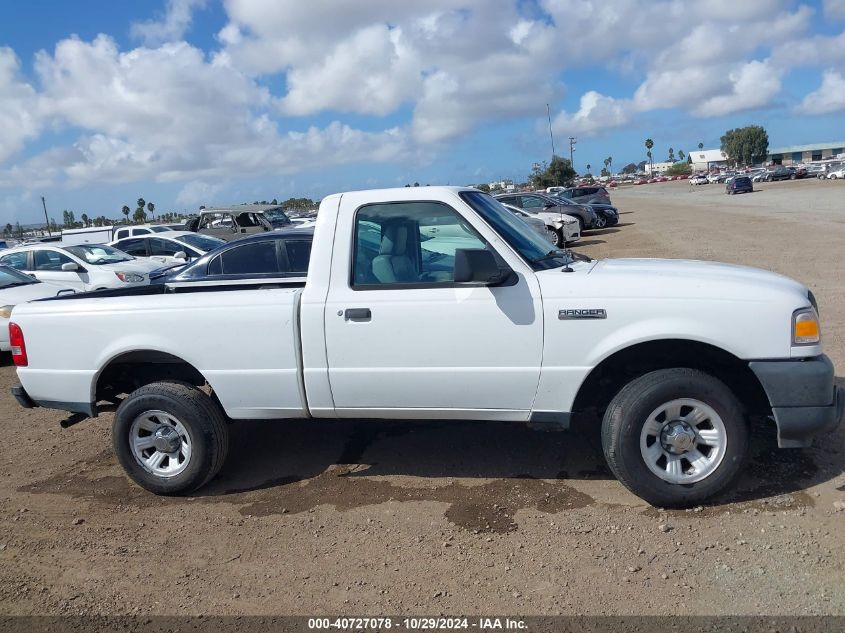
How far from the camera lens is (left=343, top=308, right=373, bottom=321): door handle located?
4.30 metres

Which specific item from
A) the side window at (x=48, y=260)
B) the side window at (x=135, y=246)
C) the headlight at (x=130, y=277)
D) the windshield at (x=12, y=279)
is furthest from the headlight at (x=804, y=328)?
the side window at (x=135, y=246)

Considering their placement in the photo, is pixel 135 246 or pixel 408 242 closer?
pixel 408 242

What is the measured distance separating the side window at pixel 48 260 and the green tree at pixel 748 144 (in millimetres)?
152489

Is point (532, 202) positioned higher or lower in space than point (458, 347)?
higher

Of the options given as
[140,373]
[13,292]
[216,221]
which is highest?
[216,221]

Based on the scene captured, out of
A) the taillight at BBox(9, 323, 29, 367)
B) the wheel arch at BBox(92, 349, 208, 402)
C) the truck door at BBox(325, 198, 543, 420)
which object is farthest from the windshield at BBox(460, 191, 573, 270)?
the taillight at BBox(9, 323, 29, 367)

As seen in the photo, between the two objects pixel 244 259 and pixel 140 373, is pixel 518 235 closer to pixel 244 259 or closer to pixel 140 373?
pixel 140 373

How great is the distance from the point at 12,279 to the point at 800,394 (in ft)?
35.4

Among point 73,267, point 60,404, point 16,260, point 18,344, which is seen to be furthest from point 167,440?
point 16,260

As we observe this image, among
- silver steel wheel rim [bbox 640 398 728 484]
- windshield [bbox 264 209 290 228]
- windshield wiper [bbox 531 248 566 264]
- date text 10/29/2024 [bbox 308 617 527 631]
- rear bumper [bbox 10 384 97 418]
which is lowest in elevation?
date text 10/29/2024 [bbox 308 617 527 631]

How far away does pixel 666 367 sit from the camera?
438 centimetres

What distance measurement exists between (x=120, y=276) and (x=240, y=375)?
973cm

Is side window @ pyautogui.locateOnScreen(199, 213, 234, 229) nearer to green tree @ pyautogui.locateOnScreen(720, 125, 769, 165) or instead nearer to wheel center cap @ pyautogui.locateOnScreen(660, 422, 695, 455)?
wheel center cap @ pyautogui.locateOnScreen(660, 422, 695, 455)

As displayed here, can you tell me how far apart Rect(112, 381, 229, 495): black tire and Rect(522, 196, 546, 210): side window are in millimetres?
22451
